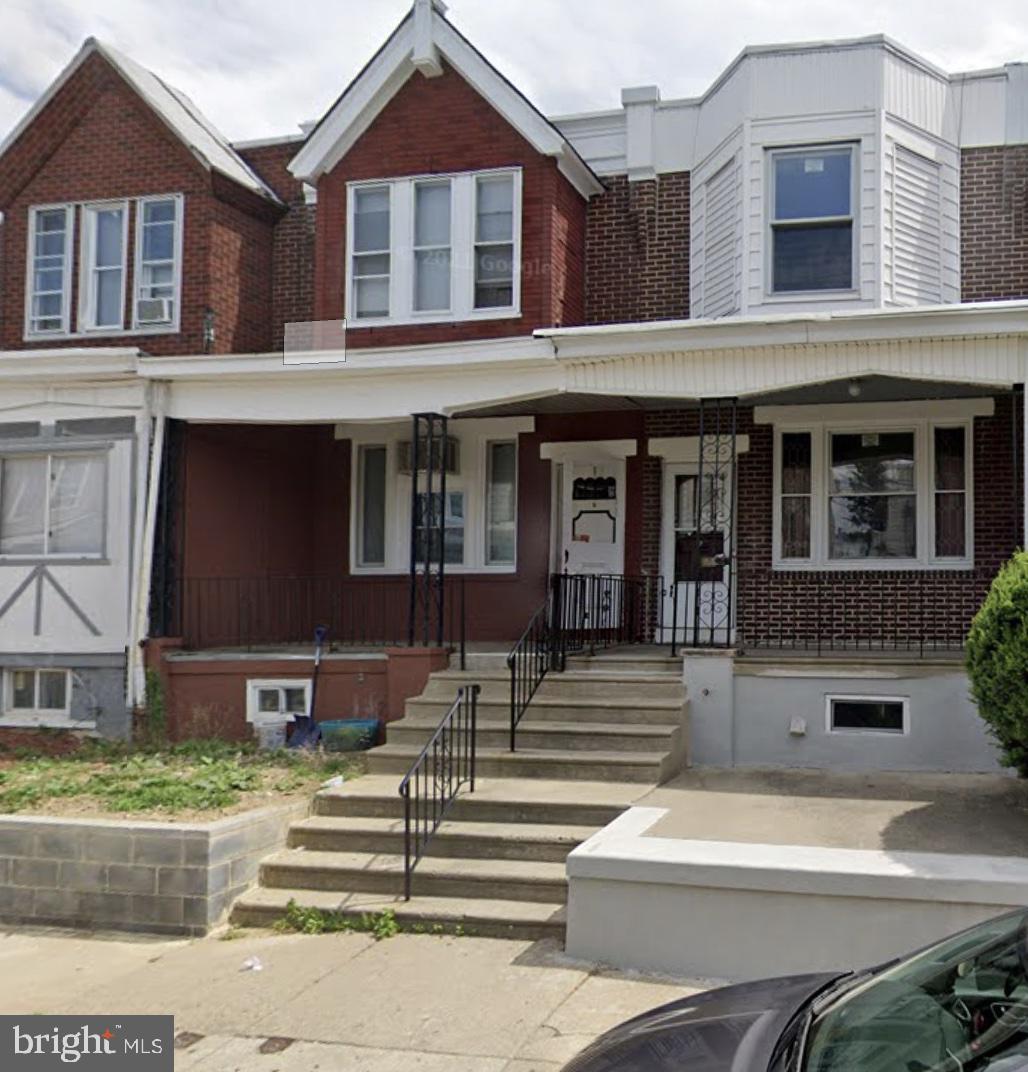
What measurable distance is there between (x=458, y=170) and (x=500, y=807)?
8231mm

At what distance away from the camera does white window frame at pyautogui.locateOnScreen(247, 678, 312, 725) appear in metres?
12.4

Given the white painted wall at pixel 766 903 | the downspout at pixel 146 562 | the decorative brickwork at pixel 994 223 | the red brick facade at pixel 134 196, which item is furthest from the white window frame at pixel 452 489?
the white painted wall at pixel 766 903

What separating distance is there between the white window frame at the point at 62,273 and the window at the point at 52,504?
7.00ft

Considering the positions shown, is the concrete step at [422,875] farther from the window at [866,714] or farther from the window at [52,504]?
the window at [52,504]

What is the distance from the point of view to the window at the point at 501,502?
1466cm

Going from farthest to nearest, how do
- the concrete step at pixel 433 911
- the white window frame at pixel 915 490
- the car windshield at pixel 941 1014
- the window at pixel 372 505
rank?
the window at pixel 372 505
the white window frame at pixel 915 490
the concrete step at pixel 433 911
the car windshield at pixel 941 1014

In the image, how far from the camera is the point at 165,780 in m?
9.95

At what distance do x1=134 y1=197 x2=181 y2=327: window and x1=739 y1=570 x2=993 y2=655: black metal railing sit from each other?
7.76m

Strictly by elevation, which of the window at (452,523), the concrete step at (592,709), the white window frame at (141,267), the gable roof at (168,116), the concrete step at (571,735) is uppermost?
the gable roof at (168,116)

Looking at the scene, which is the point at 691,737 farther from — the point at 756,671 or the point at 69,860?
the point at 69,860

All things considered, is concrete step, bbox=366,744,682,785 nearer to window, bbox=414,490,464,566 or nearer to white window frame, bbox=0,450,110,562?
window, bbox=414,490,464,566

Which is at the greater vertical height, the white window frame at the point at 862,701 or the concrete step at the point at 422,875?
the white window frame at the point at 862,701

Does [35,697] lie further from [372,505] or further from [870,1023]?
[870,1023]

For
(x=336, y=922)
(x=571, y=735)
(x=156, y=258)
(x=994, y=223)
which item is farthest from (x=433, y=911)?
A: (x=994, y=223)
